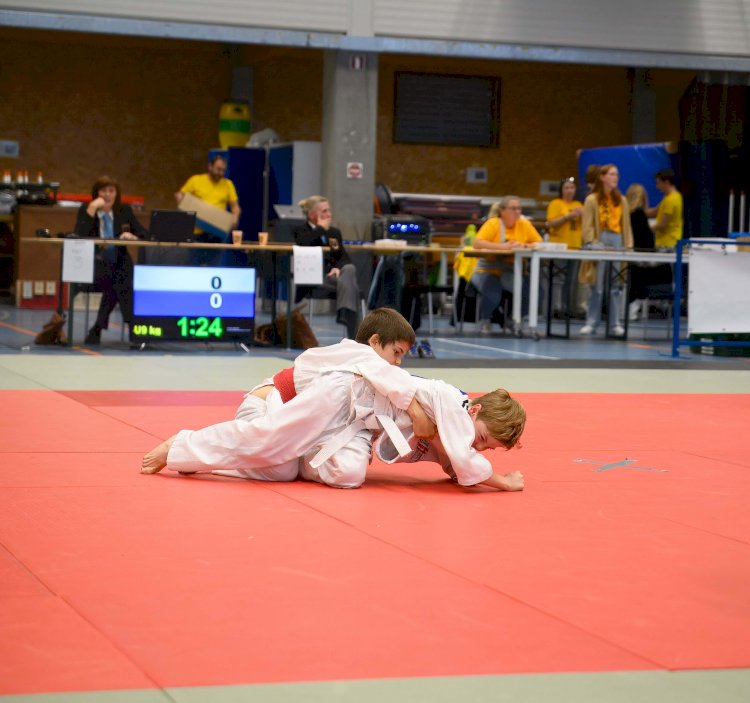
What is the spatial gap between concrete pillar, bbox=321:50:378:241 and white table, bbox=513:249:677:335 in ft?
10.0

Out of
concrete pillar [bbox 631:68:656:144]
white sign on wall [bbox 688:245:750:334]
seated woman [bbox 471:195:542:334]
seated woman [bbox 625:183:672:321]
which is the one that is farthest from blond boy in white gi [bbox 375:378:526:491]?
concrete pillar [bbox 631:68:656:144]

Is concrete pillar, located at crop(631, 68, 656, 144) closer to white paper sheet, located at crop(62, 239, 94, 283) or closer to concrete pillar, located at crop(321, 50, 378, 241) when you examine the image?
concrete pillar, located at crop(321, 50, 378, 241)

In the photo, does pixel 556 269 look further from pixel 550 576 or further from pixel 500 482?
pixel 550 576

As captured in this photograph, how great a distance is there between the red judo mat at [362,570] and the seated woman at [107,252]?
5.89m

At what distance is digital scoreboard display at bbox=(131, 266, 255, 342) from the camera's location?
12.1 metres

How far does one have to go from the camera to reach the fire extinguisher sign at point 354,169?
678 inches

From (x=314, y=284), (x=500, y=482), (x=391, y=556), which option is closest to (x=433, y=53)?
(x=314, y=284)

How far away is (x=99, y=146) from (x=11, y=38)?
6.80 ft

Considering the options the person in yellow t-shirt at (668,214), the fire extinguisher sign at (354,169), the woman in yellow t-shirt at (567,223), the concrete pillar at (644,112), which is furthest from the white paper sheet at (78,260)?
the concrete pillar at (644,112)

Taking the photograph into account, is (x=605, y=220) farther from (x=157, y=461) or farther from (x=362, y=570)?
(x=362, y=570)

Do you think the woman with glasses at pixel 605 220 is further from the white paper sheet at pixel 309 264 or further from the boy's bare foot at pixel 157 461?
the boy's bare foot at pixel 157 461

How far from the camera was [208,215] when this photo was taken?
48.7ft

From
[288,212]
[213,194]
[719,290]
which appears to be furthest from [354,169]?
[719,290]

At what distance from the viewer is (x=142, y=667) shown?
10.1 ft
